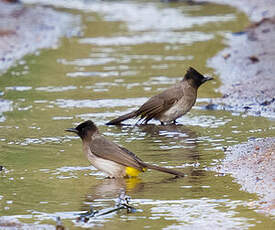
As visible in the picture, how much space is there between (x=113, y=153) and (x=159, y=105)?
333 centimetres

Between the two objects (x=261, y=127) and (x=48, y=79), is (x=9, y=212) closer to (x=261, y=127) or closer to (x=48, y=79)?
(x=261, y=127)

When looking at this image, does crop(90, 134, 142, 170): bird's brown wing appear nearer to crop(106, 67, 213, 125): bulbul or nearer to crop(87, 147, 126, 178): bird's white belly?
crop(87, 147, 126, 178): bird's white belly

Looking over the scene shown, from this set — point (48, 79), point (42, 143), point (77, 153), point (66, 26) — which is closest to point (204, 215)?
point (77, 153)

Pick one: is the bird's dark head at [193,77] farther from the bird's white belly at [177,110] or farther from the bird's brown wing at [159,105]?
the bird's white belly at [177,110]

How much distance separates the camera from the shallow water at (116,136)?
6.75 meters

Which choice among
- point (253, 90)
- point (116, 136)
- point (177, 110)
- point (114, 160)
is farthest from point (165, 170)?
point (253, 90)

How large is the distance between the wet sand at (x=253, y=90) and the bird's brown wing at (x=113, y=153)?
0.93 m

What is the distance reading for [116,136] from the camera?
10.3 m

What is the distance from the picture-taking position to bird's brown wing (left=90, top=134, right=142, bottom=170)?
7.87m

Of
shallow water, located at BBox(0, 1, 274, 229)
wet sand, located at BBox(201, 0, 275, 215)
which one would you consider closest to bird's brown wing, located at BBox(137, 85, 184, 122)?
shallow water, located at BBox(0, 1, 274, 229)

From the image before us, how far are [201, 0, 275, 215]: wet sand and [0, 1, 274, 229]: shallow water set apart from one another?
0.20 metres

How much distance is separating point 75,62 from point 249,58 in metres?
3.83

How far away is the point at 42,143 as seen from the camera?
9.80m

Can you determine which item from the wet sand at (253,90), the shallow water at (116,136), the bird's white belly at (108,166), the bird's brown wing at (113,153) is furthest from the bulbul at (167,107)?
the bird's white belly at (108,166)
